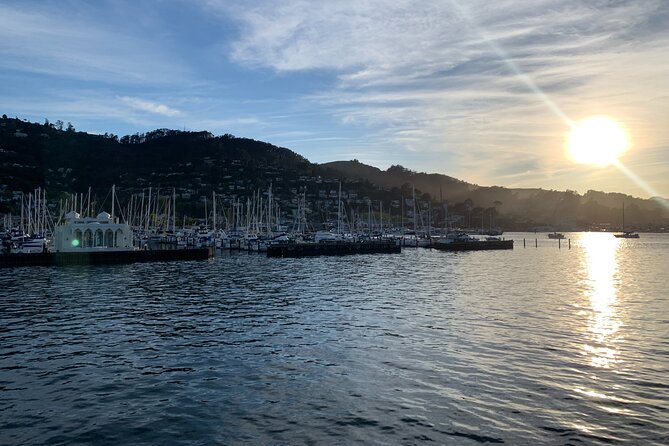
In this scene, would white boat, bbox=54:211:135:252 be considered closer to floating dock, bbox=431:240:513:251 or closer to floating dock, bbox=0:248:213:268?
floating dock, bbox=0:248:213:268

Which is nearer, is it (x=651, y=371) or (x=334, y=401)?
(x=334, y=401)

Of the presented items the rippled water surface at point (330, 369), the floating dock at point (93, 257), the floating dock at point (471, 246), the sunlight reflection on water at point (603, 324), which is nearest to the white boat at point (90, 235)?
the floating dock at point (93, 257)

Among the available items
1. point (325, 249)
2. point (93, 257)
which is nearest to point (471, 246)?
point (325, 249)

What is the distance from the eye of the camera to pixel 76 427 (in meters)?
14.9

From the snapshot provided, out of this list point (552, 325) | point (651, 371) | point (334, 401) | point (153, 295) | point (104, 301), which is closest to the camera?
point (334, 401)

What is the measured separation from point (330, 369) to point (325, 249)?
8741 cm

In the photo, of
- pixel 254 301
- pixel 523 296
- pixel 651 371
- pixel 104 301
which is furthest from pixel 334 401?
pixel 523 296

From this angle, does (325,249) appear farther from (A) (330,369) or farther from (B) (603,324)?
(A) (330,369)

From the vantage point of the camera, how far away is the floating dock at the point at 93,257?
71.4m

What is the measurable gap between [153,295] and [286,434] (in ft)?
105

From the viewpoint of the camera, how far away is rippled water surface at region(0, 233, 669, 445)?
14875 mm

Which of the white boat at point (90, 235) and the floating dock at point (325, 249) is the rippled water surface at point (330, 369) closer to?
the white boat at point (90, 235)

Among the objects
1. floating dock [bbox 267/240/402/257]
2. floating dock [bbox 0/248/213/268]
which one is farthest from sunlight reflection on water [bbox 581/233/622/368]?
floating dock [bbox 0/248/213/268]

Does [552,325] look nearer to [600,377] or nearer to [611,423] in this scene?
[600,377]
